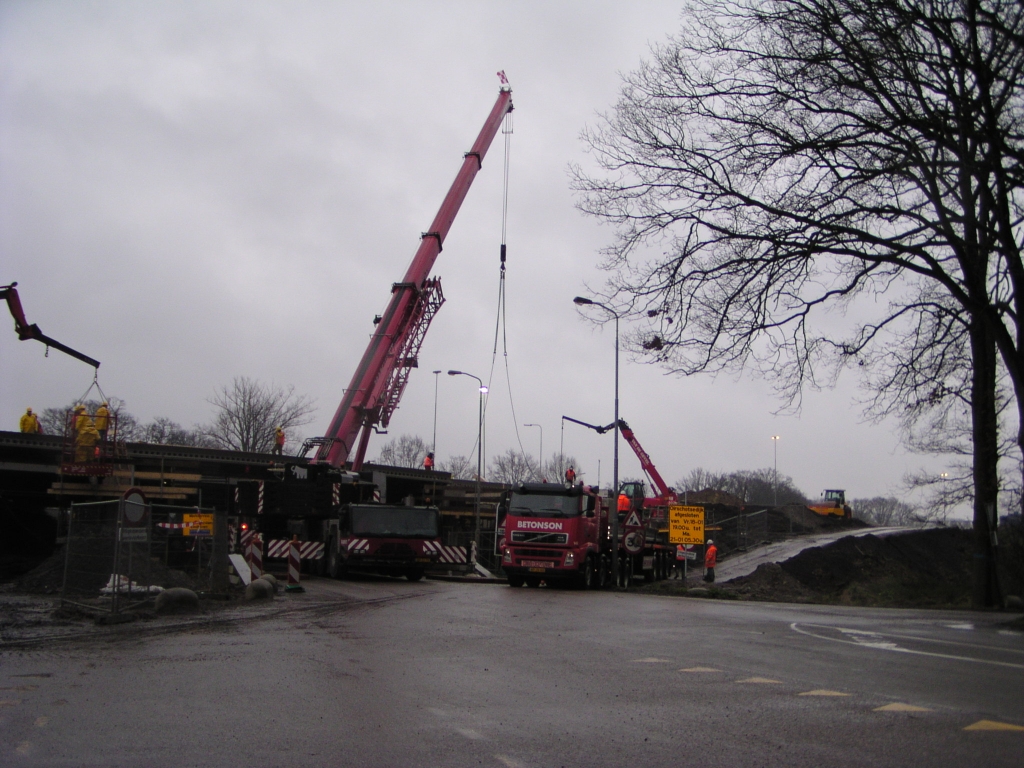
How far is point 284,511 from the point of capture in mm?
29297

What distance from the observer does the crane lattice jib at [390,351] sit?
30.0 metres

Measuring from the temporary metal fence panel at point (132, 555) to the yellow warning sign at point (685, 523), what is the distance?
16.4 metres

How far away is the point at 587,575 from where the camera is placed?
85.5 ft

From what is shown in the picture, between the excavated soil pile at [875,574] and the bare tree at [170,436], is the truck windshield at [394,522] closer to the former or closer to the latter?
the excavated soil pile at [875,574]

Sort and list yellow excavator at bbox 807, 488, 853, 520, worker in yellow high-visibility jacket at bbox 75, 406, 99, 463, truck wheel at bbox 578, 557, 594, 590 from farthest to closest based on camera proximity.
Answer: yellow excavator at bbox 807, 488, 853, 520 < worker in yellow high-visibility jacket at bbox 75, 406, 99, 463 < truck wheel at bbox 578, 557, 594, 590

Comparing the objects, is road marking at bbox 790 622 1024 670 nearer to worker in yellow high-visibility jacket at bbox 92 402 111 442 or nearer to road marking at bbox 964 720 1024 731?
road marking at bbox 964 720 1024 731

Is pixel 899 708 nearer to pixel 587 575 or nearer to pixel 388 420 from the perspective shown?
pixel 587 575

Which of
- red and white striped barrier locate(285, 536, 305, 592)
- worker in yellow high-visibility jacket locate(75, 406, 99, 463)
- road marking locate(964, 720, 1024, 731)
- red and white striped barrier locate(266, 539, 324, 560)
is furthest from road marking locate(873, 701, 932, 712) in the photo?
worker in yellow high-visibility jacket locate(75, 406, 99, 463)

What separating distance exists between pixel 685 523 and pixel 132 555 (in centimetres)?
2009

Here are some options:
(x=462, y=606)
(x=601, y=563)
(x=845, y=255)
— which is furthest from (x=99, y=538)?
(x=601, y=563)

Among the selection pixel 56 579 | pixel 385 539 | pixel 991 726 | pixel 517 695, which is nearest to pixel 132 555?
pixel 56 579

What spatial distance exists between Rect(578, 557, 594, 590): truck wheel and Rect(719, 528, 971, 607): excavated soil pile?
4.14m

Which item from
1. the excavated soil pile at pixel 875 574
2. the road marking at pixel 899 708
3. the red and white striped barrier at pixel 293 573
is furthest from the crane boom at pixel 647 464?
the road marking at pixel 899 708

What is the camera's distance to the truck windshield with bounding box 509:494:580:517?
25281 millimetres
